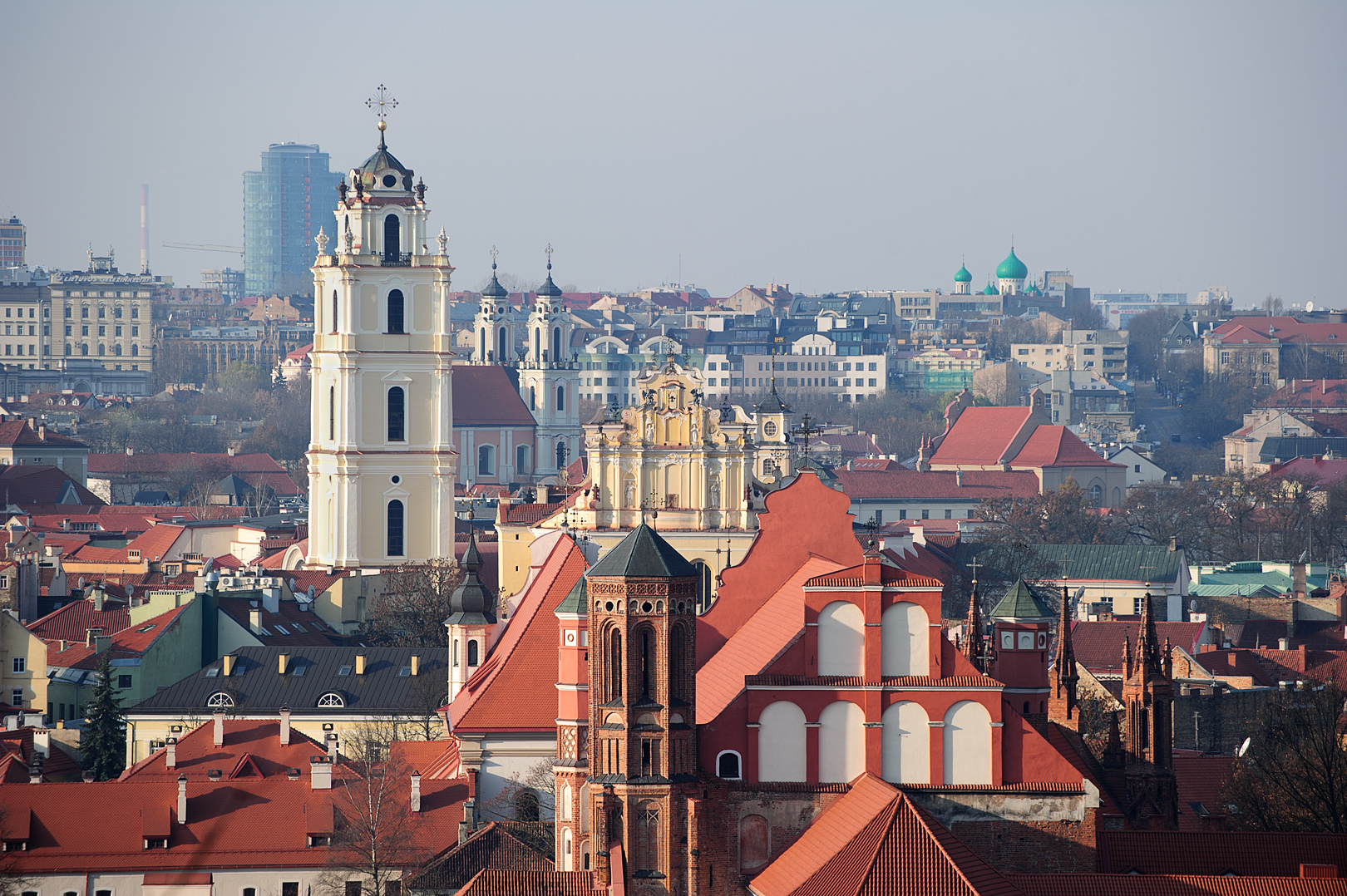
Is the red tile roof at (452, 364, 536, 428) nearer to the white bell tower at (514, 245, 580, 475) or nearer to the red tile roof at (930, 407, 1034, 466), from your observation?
the white bell tower at (514, 245, 580, 475)

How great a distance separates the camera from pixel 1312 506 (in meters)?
114

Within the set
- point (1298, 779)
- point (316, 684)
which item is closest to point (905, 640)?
point (1298, 779)

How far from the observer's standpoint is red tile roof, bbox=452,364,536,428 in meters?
137

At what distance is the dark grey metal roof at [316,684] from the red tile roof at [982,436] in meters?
76.5

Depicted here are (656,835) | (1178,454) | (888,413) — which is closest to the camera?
(656,835)

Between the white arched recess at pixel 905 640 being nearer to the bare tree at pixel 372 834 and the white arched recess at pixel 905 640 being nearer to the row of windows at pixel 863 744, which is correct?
the row of windows at pixel 863 744

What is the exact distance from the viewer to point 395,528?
83.1 m

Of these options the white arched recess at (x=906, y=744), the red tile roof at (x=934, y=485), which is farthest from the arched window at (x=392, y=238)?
the white arched recess at (x=906, y=744)

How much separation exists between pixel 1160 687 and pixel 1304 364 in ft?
526

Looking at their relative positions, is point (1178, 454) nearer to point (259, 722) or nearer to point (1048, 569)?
point (1048, 569)

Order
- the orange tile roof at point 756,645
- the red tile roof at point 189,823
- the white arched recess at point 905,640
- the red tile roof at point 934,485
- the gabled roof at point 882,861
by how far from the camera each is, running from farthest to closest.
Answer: the red tile roof at point 934,485, the red tile roof at point 189,823, the orange tile roof at point 756,645, the white arched recess at point 905,640, the gabled roof at point 882,861

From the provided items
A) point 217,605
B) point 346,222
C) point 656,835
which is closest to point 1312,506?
point 346,222

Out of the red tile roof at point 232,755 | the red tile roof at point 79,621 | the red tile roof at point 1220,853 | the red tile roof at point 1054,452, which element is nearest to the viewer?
the red tile roof at point 1220,853

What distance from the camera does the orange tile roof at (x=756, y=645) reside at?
115 ft
